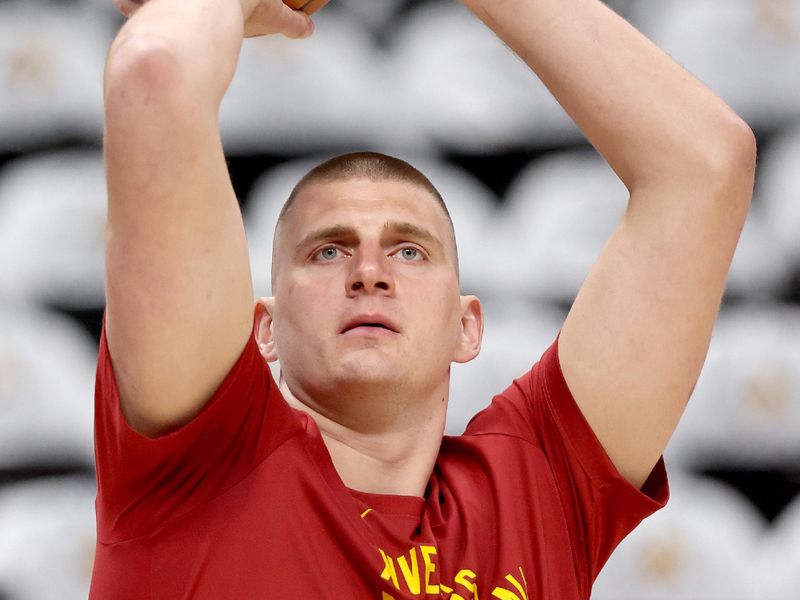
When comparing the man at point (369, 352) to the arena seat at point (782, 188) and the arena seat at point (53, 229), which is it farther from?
the arena seat at point (782, 188)

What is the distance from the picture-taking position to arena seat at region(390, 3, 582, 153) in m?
2.04

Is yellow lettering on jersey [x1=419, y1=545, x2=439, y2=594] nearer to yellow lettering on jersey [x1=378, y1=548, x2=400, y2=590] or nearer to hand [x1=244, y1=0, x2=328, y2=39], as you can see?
Result: yellow lettering on jersey [x1=378, y1=548, x2=400, y2=590]

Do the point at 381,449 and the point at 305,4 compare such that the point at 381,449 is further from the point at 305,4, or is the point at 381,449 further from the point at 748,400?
the point at 748,400

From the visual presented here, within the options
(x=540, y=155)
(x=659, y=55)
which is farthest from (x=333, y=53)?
(x=659, y=55)

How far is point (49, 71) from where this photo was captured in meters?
2.00

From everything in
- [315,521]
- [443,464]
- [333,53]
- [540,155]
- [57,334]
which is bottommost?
[315,521]

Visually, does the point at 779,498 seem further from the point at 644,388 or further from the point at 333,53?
the point at 333,53

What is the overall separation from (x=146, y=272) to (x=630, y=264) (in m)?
0.56

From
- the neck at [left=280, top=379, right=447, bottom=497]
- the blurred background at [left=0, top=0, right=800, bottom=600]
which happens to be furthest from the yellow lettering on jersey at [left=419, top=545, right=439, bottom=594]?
the blurred background at [left=0, top=0, right=800, bottom=600]

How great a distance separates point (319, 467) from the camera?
1.22 metres

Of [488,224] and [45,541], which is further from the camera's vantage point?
[488,224]

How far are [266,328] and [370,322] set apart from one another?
228 mm

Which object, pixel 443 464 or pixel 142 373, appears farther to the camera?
pixel 443 464

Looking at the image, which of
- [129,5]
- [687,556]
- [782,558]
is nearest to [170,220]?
[129,5]
